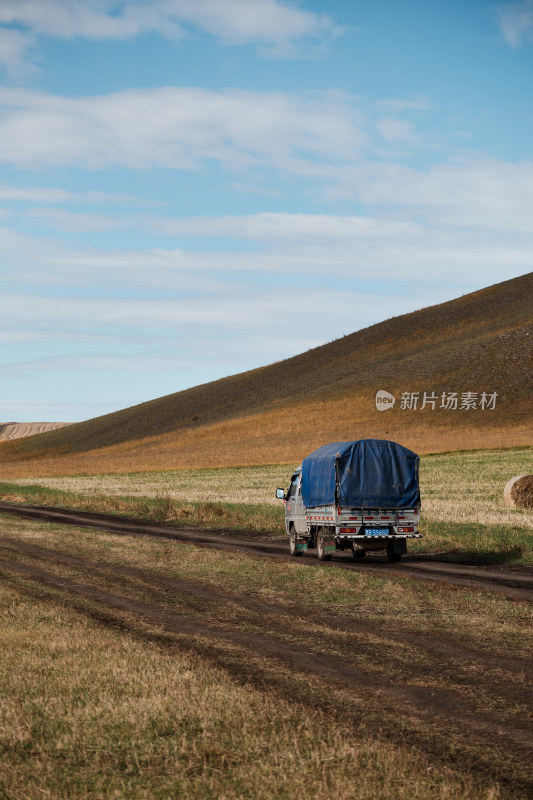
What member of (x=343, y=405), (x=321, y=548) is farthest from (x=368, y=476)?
(x=343, y=405)

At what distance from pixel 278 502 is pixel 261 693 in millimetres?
30765

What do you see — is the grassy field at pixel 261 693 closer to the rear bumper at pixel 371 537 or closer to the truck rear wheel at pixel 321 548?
the rear bumper at pixel 371 537

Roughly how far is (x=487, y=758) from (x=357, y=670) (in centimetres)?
310

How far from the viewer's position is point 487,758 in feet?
22.0

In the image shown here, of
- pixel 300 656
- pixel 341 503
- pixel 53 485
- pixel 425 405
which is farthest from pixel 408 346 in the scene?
pixel 300 656

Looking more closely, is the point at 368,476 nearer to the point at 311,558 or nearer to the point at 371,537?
the point at 371,537

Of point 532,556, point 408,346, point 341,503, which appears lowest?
point 532,556

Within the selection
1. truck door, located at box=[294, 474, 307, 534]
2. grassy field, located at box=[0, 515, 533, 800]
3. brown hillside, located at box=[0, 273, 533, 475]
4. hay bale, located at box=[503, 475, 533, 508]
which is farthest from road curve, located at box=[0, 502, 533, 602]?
brown hillside, located at box=[0, 273, 533, 475]

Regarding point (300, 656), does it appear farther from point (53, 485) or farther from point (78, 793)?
point (53, 485)

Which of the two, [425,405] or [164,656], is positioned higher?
[425,405]

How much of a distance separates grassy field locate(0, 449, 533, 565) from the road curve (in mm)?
1714

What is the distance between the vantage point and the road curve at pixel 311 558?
17.6 metres

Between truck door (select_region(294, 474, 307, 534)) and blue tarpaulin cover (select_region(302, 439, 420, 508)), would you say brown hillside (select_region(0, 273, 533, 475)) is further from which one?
blue tarpaulin cover (select_region(302, 439, 420, 508))

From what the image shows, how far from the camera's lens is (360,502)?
23094mm
